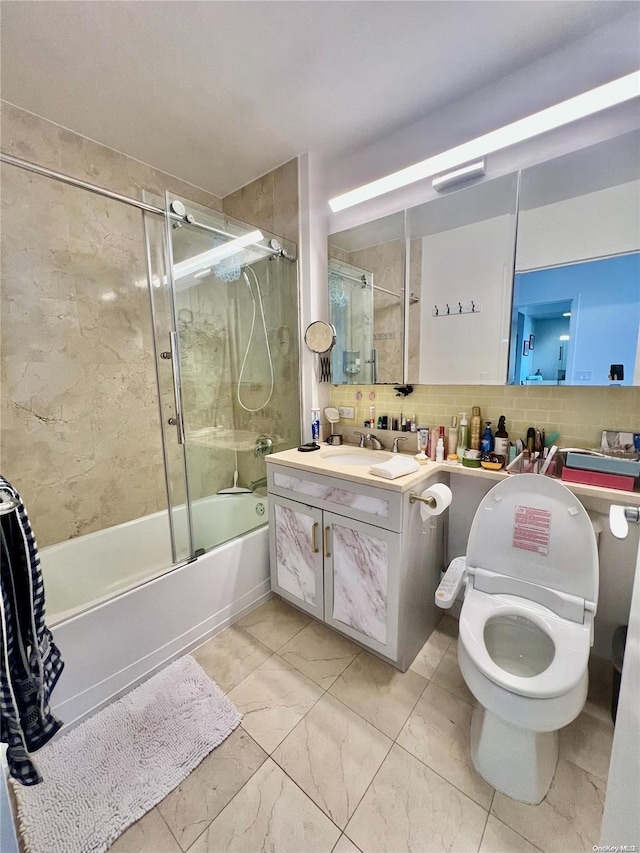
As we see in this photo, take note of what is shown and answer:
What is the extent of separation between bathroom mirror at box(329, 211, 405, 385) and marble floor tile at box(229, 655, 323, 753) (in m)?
1.50

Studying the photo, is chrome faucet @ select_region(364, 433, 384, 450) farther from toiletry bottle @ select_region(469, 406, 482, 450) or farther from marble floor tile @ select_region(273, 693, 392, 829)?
marble floor tile @ select_region(273, 693, 392, 829)

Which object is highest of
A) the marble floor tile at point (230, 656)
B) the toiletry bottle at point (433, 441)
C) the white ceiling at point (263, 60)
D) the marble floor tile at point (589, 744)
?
the white ceiling at point (263, 60)

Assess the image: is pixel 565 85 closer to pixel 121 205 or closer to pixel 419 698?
pixel 121 205

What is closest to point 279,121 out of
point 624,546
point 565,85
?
point 565,85

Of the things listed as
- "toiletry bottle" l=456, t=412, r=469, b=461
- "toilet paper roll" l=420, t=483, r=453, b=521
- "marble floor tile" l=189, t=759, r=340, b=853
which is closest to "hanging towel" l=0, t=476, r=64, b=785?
"marble floor tile" l=189, t=759, r=340, b=853

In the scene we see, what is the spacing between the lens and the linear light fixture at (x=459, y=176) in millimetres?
1447

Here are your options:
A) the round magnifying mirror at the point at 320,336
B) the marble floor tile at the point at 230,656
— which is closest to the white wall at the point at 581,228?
the round magnifying mirror at the point at 320,336

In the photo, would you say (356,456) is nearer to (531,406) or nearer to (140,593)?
(531,406)

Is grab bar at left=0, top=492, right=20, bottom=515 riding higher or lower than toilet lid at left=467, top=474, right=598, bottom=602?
higher

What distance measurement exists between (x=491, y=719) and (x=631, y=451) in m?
1.11

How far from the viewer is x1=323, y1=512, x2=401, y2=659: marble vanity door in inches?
54.6

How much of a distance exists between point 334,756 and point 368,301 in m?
2.04

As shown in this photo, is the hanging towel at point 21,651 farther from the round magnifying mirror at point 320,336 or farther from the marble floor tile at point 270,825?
the round magnifying mirror at point 320,336

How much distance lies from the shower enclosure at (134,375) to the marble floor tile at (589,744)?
5.21ft
